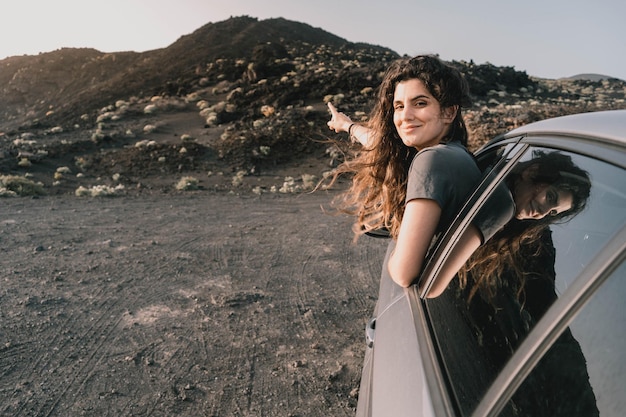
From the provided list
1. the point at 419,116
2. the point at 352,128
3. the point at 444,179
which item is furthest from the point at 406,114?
the point at 352,128

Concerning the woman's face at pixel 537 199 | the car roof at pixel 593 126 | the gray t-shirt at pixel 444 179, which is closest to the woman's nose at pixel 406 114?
the gray t-shirt at pixel 444 179

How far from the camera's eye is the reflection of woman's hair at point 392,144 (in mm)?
2359

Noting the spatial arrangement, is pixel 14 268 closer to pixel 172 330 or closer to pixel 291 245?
pixel 172 330

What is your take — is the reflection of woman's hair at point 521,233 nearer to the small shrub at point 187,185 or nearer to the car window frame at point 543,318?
the car window frame at point 543,318

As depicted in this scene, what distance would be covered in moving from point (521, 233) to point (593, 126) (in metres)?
0.35

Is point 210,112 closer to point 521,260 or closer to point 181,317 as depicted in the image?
point 181,317

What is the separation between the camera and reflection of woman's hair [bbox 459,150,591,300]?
1286mm

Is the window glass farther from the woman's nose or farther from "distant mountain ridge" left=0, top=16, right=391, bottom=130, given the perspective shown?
"distant mountain ridge" left=0, top=16, right=391, bottom=130

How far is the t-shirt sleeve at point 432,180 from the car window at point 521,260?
0.21 meters

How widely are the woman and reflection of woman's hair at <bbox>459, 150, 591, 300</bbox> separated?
95 millimetres

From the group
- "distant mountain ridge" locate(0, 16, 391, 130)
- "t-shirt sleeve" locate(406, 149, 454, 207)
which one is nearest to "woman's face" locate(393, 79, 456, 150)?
"t-shirt sleeve" locate(406, 149, 454, 207)

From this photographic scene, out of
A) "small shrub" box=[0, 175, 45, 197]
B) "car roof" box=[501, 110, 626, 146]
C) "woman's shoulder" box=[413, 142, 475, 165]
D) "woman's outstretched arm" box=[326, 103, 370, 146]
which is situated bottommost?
"small shrub" box=[0, 175, 45, 197]

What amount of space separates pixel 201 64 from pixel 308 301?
41.9 m

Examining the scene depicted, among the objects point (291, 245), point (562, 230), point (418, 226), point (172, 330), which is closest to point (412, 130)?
point (418, 226)
